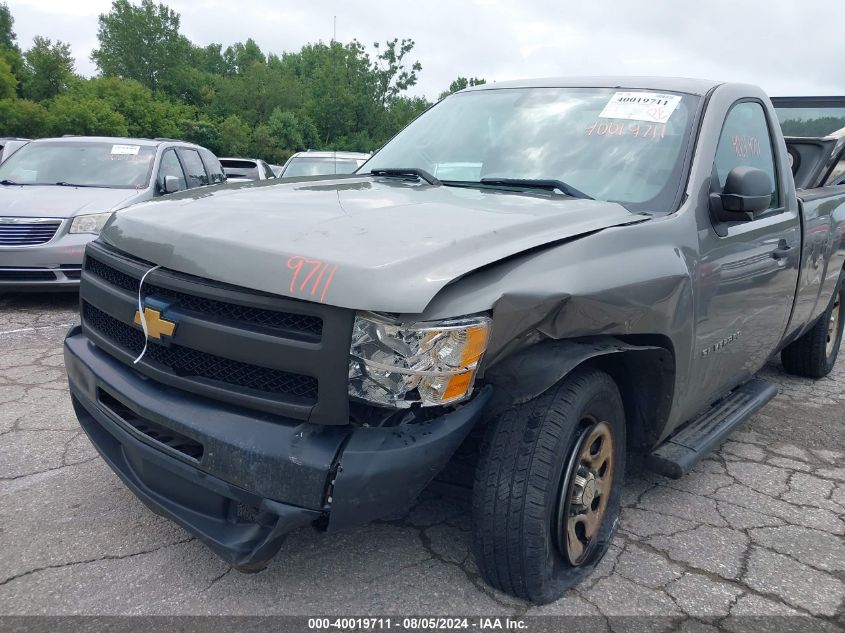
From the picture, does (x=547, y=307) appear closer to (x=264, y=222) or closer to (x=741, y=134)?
(x=264, y=222)

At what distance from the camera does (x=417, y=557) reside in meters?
2.73

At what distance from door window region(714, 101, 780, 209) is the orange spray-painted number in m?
1.97

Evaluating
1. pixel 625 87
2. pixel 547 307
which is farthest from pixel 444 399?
pixel 625 87

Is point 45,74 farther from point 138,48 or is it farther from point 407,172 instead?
point 407,172

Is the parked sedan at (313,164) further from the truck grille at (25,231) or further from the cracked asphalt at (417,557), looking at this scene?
the cracked asphalt at (417,557)

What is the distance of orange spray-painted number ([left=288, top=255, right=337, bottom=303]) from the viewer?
77.7 inches

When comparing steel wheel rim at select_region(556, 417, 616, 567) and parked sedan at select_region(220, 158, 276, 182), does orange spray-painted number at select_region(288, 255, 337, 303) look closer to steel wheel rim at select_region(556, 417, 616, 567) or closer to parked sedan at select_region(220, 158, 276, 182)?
steel wheel rim at select_region(556, 417, 616, 567)

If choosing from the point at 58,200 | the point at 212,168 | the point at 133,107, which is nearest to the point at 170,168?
the point at 58,200

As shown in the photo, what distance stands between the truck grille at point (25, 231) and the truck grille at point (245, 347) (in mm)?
4873

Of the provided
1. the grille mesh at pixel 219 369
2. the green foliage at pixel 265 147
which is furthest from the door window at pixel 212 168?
the green foliage at pixel 265 147

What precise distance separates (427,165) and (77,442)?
2237 millimetres

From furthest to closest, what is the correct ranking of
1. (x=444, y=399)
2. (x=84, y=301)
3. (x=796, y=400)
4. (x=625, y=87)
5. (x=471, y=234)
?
(x=796, y=400) → (x=625, y=87) → (x=84, y=301) → (x=471, y=234) → (x=444, y=399)

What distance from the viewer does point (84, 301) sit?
2883 millimetres

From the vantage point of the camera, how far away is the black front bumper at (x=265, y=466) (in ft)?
6.56
